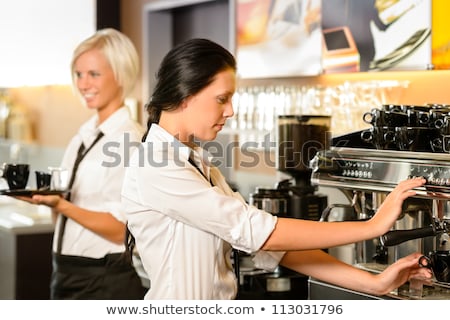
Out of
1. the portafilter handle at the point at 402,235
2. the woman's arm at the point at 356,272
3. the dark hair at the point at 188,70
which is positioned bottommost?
the woman's arm at the point at 356,272

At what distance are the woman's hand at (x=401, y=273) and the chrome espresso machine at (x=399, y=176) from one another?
111 mm

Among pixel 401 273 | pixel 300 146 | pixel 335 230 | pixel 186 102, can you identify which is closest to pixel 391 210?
pixel 335 230

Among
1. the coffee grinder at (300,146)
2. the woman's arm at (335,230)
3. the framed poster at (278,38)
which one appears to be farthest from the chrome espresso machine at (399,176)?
the framed poster at (278,38)

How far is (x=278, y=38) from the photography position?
3602 mm

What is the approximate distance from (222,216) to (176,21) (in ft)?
9.36

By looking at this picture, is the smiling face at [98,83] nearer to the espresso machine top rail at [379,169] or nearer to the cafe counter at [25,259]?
the espresso machine top rail at [379,169]

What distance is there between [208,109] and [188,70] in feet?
0.35

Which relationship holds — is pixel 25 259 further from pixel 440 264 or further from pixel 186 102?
pixel 440 264

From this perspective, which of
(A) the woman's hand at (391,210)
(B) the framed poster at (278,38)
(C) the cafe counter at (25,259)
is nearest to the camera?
(A) the woman's hand at (391,210)

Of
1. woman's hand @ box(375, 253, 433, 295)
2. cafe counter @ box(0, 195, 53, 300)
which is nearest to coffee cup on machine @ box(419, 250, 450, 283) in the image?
woman's hand @ box(375, 253, 433, 295)

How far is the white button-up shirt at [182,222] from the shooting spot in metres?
1.91

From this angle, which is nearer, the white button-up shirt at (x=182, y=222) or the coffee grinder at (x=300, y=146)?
the white button-up shirt at (x=182, y=222)

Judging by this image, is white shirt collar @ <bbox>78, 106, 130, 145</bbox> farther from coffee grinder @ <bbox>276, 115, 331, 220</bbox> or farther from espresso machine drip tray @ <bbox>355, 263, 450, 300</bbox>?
espresso machine drip tray @ <bbox>355, 263, 450, 300</bbox>

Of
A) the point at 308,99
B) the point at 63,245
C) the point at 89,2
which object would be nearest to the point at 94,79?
the point at 63,245
